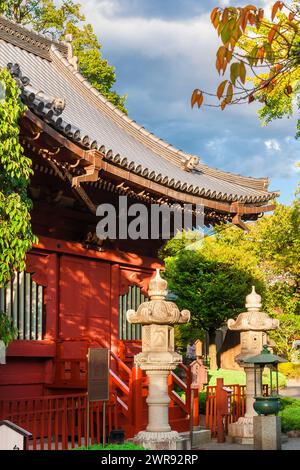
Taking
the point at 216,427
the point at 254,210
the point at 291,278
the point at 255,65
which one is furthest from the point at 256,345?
the point at 291,278

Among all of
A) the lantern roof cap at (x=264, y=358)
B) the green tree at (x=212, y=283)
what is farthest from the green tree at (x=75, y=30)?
the lantern roof cap at (x=264, y=358)

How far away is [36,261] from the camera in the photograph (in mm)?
13469

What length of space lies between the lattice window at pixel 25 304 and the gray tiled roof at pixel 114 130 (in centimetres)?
341

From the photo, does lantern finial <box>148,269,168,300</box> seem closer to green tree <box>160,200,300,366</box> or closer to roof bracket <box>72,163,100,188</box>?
roof bracket <box>72,163,100,188</box>

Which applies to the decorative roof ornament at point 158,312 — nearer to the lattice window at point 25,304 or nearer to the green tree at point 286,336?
the lattice window at point 25,304

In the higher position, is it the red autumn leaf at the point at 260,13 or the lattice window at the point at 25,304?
the red autumn leaf at the point at 260,13

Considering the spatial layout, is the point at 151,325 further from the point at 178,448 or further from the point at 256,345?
the point at 256,345

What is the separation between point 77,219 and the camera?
14.4 m

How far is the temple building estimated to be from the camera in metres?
11.7

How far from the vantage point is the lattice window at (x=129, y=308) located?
52.7ft

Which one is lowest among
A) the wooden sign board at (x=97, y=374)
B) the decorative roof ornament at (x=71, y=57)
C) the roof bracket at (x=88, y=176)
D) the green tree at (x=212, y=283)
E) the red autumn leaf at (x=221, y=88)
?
the wooden sign board at (x=97, y=374)

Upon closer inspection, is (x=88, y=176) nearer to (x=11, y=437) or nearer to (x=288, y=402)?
(x=11, y=437)

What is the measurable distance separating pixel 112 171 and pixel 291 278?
2966 centimetres

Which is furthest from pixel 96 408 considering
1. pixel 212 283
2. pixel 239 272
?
pixel 239 272
